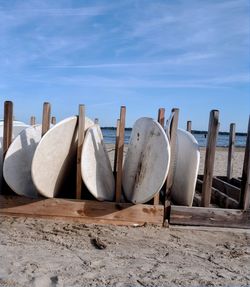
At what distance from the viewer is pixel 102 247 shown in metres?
3.97

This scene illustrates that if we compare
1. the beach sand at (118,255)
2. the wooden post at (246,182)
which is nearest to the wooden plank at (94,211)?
the beach sand at (118,255)

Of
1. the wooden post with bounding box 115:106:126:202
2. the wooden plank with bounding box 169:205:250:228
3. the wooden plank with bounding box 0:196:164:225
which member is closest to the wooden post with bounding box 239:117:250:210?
the wooden plank with bounding box 169:205:250:228

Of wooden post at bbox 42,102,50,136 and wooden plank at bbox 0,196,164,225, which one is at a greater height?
wooden post at bbox 42,102,50,136

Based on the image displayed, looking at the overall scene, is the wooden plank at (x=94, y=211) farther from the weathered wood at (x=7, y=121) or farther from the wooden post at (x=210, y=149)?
the weathered wood at (x=7, y=121)

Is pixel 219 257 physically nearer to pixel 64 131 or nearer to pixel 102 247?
pixel 102 247

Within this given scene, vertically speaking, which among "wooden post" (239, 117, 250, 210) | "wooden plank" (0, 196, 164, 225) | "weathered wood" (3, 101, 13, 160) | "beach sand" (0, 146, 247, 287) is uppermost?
"weathered wood" (3, 101, 13, 160)

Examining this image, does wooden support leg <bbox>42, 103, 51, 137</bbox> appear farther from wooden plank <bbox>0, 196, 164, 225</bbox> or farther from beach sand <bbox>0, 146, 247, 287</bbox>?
beach sand <bbox>0, 146, 247, 287</bbox>

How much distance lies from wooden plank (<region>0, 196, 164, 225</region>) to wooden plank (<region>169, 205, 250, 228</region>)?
0.22m

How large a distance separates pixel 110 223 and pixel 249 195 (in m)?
1.82

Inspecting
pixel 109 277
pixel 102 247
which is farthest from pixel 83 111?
pixel 109 277

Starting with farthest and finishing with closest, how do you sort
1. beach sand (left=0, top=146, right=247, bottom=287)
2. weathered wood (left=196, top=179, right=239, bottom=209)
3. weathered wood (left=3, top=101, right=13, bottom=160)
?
weathered wood (left=196, top=179, right=239, bottom=209) → weathered wood (left=3, top=101, right=13, bottom=160) → beach sand (left=0, top=146, right=247, bottom=287)

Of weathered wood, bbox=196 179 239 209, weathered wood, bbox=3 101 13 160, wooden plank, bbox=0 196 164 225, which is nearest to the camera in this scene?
wooden plank, bbox=0 196 164 225

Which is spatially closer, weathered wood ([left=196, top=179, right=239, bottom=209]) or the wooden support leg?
the wooden support leg

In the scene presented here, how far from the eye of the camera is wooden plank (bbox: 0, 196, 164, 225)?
15.6 ft
